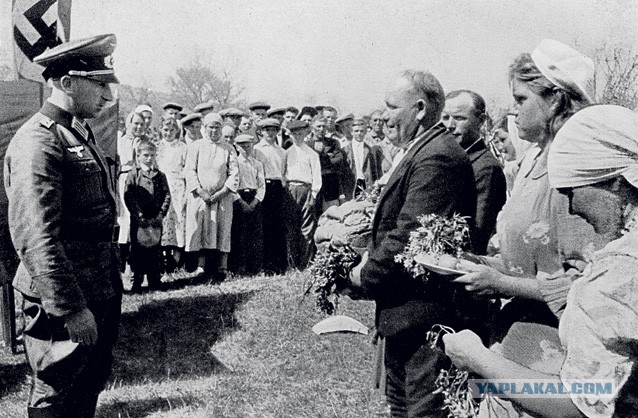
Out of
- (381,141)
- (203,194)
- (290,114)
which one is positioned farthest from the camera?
(381,141)

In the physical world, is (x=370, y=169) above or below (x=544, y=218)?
below

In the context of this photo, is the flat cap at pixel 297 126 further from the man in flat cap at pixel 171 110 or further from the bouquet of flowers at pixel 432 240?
the bouquet of flowers at pixel 432 240

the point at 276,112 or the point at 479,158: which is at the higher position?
the point at 479,158

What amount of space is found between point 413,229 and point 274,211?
293 inches

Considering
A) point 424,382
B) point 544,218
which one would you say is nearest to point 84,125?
point 424,382

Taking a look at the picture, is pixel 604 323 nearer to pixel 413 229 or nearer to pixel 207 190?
pixel 413 229

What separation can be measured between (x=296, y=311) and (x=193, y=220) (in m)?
2.81

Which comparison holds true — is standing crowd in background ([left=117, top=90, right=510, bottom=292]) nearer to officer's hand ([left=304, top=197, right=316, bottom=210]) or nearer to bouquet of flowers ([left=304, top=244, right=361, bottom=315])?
officer's hand ([left=304, top=197, right=316, bottom=210])

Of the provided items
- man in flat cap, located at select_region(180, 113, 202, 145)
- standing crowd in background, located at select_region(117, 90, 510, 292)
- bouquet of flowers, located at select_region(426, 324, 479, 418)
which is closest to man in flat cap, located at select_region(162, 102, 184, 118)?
standing crowd in background, located at select_region(117, 90, 510, 292)

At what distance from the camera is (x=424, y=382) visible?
3.14 meters

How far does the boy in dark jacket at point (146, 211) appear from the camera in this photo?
28.5ft

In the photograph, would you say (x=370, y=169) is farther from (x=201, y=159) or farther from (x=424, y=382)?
(x=424, y=382)

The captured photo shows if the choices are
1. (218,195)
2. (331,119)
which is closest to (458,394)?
(218,195)

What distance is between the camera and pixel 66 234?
3498 mm
